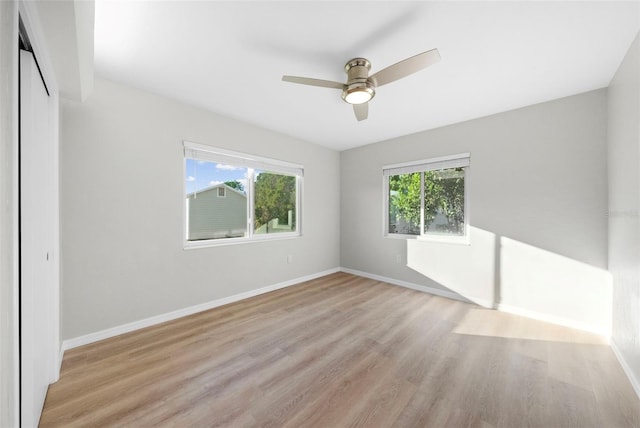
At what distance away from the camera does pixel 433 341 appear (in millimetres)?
2262

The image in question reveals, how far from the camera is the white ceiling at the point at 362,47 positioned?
4.98 feet

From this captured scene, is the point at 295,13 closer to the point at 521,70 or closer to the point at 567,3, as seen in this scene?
the point at 567,3

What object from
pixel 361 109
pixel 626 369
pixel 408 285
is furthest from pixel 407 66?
pixel 408 285

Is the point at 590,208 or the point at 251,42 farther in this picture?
the point at 590,208

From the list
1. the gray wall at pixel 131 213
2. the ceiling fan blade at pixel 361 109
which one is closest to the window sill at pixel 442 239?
the ceiling fan blade at pixel 361 109

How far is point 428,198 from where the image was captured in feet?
12.1

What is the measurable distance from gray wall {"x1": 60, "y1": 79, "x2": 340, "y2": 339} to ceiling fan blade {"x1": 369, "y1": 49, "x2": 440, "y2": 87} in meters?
2.07

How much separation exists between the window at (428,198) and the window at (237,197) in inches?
63.0

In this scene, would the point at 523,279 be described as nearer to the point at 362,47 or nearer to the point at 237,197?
the point at 362,47

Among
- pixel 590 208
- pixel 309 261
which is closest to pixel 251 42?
pixel 309 261

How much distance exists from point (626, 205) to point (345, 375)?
258 centimetres

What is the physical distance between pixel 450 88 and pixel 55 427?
12.5 ft

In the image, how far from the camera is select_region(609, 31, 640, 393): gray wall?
1.73 m

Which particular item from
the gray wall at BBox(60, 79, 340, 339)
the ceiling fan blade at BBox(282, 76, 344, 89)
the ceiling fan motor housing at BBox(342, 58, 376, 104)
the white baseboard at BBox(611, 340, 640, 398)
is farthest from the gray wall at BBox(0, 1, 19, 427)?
the white baseboard at BBox(611, 340, 640, 398)
